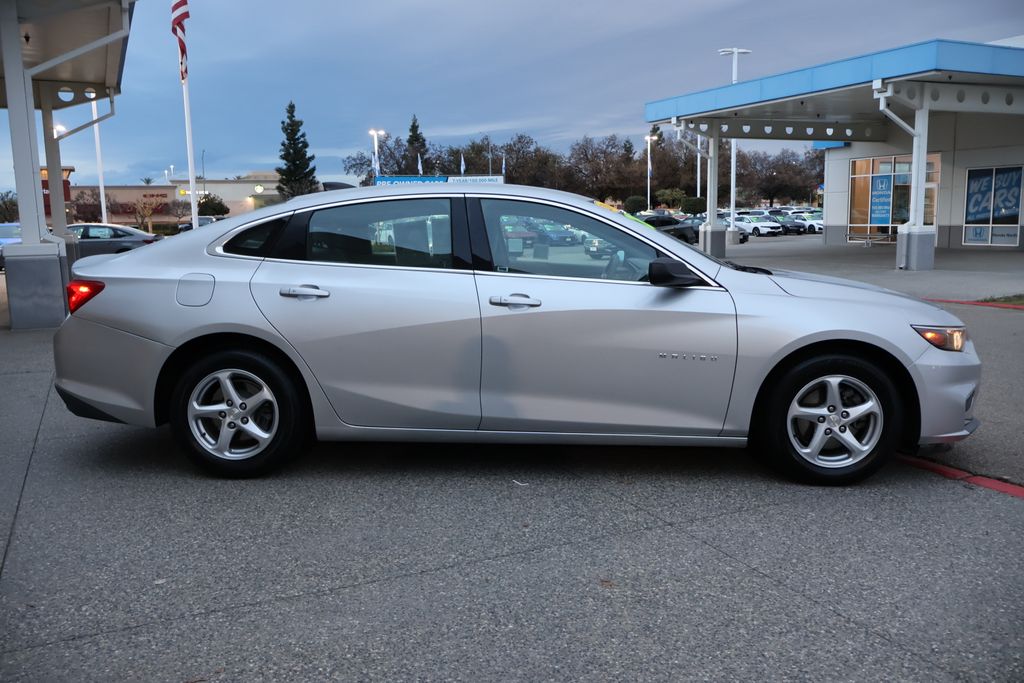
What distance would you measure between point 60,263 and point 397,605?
390 inches

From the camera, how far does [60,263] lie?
11.4 metres

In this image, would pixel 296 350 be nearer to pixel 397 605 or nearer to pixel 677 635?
pixel 397 605

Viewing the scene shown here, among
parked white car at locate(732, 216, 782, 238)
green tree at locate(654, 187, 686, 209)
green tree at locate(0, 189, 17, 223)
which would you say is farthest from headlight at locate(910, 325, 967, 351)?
green tree at locate(654, 187, 686, 209)

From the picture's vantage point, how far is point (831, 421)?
4.73 m

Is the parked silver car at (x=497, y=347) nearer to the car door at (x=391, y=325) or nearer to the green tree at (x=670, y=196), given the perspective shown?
the car door at (x=391, y=325)

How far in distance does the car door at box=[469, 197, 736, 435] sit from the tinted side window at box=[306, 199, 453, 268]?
1.12ft

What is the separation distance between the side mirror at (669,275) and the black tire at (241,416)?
2.07 meters

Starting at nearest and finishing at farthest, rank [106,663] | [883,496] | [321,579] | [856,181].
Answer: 1. [106,663]
2. [321,579]
3. [883,496]
4. [856,181]

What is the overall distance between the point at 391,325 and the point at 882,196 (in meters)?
33.1

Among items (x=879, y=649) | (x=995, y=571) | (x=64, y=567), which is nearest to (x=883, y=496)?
(x=995, y=571)

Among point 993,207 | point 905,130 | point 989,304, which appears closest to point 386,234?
point 989,304

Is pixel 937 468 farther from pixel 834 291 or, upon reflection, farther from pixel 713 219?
pixel 713 219

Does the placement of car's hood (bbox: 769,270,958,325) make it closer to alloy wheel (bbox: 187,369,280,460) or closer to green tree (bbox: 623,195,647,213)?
alloy wheel (bbox: 187,369,280,460)

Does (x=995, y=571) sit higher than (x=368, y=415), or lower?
lower
